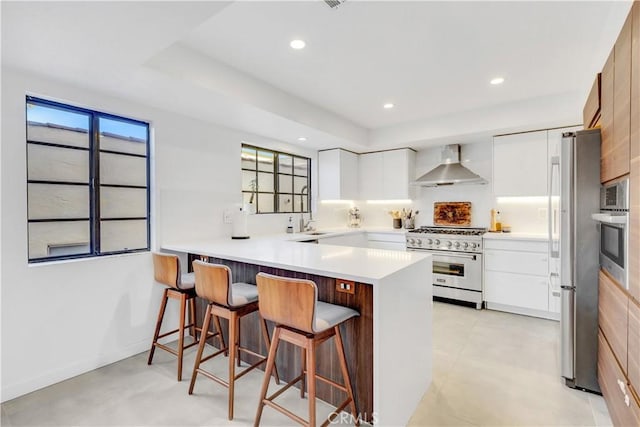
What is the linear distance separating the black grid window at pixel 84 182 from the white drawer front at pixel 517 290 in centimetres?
390

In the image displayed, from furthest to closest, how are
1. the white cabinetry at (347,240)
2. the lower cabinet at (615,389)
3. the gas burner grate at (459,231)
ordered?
1. the white cabinetry at (347,240)
2. the gas burner grate at (459,231)
3. the lower cabinet at (615,389)

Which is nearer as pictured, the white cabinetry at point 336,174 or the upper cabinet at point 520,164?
the upper cabinet at point 520,164

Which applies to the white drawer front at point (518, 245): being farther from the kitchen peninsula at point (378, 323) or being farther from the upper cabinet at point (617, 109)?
the kitchen peninsula at point (378, 323)

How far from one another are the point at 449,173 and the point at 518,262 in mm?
1452

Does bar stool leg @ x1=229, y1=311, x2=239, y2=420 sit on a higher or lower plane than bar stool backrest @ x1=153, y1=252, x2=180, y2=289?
lower

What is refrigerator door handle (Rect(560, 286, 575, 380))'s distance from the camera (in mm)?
2158

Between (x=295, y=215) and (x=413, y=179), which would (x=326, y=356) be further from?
(x=413, y=179)

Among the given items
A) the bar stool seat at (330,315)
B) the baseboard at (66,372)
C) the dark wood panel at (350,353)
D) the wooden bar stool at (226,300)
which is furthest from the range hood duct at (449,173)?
the baseboard at (66,372)

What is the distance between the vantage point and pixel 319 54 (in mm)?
2412

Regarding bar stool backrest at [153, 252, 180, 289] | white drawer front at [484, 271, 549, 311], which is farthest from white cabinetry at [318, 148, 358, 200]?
bar stool backrest at [153, 252, 180, 289]

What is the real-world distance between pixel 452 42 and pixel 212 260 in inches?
102

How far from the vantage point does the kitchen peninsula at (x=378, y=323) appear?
1631 mm

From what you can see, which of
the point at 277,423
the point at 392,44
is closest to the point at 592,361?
the point at 277,423

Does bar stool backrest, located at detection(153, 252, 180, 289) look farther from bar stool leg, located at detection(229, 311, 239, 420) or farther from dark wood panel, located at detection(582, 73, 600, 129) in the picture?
dark wood panel, located at detection(582, 73, 600, 129)
